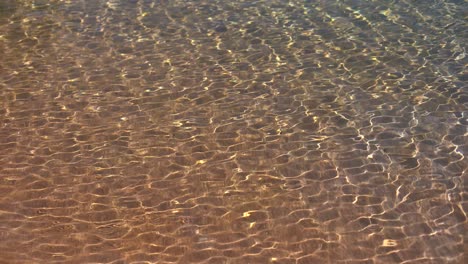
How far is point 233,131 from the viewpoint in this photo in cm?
621

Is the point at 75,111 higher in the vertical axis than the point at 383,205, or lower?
lower

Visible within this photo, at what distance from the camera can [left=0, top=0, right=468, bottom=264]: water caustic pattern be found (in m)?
4.88

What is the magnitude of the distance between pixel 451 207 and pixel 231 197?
1566 mm

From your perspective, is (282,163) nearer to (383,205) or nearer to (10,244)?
(383,205)

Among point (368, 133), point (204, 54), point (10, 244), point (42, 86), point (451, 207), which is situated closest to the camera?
point (10, 244)

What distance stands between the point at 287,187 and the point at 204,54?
266 centimetres

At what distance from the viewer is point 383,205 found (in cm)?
518

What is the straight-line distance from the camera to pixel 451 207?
5133 millimetres

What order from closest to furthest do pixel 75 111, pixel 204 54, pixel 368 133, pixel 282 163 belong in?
pixel 282 163, pixel 368 133, pixel 75 111, pixel 204 54

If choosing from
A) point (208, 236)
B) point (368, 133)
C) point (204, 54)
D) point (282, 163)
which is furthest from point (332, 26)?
point (208, 236)

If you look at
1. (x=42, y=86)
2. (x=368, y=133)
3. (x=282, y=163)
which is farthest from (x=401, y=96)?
(x=42, y=86)

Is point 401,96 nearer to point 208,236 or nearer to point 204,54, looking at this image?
point 204,54

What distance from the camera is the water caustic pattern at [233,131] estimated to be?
488 centimetres

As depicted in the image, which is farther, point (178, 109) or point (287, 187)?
point (178, 109)
